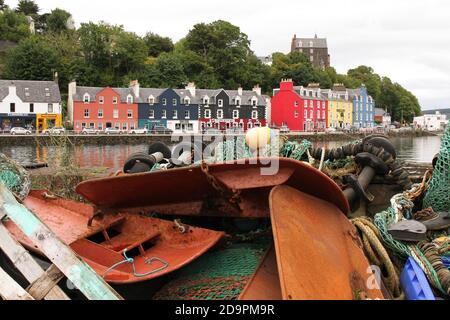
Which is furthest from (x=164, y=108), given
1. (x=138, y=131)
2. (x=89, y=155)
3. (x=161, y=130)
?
(x=89, y=155)

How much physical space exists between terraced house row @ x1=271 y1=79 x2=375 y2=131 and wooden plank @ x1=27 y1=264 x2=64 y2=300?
62.0 m

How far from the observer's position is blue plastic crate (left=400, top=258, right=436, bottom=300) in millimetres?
2830

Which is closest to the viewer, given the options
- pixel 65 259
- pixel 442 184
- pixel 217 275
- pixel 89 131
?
pixel 65 259

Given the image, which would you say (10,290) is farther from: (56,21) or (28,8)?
(28,8)

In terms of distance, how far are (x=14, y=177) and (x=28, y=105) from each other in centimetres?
5362

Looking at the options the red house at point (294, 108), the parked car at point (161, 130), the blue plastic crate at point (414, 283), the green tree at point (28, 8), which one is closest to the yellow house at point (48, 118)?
the parked car at point (161, 130)

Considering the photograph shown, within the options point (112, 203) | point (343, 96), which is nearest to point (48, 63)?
point (343, 96)

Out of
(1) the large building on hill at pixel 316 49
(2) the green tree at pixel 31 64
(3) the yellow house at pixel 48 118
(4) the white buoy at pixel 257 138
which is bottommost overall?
(4) the white buoy at pixel 257 138

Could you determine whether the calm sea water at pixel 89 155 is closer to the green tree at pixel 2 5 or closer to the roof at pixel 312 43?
the green tree at pixel 2 5

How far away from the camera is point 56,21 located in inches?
3270

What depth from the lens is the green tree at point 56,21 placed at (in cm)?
8275

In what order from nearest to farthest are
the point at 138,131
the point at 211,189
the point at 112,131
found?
the point at 211,189, the point at 112,131, the point at 138,131

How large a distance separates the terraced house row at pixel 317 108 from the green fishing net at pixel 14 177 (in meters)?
60.5
